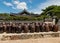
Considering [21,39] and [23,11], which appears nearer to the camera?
→ [21,39]

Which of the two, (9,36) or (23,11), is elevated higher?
(23,11)

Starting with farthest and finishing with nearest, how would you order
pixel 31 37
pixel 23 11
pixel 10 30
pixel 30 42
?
pixel 23 11
pixel 10 30
pixel 31 37
pixel 30 42

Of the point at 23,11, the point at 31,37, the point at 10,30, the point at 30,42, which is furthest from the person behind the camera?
the point at 23,11

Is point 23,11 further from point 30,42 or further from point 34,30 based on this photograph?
point 30,42

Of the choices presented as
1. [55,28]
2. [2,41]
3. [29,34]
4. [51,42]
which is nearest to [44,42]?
[51,42]

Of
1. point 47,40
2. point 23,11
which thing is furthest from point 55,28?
point 23,11

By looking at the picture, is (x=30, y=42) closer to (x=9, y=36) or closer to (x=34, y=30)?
(x=9, y=36)

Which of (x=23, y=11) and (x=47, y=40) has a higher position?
(x=23, y=11)

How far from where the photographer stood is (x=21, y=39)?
23469 mm

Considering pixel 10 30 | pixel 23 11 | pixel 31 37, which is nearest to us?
pixel 31 37

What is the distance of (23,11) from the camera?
58812 millimetres

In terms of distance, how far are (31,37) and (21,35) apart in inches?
40.5

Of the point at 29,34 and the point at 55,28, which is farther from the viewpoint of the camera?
the point at 55,28

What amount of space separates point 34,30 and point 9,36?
13.8ft
